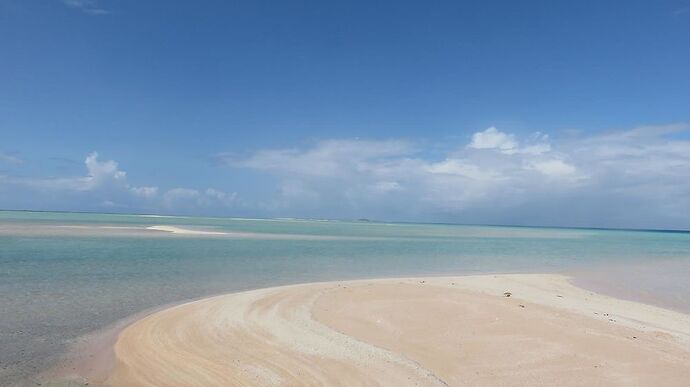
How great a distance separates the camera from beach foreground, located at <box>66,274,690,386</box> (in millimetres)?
8047

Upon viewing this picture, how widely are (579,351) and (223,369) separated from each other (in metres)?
7.45

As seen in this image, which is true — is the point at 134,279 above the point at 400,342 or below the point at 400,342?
above

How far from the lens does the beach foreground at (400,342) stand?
26.4 ft

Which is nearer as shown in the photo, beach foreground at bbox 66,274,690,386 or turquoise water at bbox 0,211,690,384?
beach foreground at bbox 66,274,690,386

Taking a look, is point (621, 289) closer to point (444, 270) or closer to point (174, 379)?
point (444, 270)

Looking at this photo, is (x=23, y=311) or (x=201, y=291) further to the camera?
(x=201, y=291)

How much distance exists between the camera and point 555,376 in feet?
26.7

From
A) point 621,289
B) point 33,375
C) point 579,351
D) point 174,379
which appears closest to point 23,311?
point 33,375

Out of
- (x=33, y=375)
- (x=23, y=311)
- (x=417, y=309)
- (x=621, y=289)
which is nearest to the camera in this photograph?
(x=33, y=375)

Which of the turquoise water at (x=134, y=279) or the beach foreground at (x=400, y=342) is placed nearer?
the beach foreground at (x=400, y=342)

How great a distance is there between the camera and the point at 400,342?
9.98 metres

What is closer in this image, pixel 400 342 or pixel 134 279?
pixel 400 342

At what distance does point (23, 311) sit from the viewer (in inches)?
470

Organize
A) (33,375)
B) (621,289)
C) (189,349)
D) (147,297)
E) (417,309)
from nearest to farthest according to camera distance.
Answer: (33,375) → (189,349) → (417,309) → (147,297) → (621,289)
